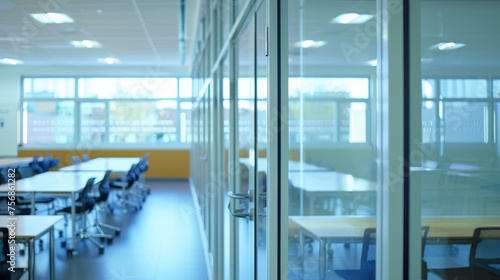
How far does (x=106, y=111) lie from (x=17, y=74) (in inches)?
116

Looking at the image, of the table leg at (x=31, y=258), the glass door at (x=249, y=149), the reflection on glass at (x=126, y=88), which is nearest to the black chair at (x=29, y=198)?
the table leg at (x=31, y=258)

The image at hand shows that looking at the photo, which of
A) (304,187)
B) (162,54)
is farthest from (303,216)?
(162,54)

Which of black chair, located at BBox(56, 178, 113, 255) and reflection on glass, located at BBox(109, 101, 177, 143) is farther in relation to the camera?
reflection on glass, located at BBox(109, 101, 177, 143)

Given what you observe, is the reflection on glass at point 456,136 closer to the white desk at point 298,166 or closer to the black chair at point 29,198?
the white desk at point 298,166

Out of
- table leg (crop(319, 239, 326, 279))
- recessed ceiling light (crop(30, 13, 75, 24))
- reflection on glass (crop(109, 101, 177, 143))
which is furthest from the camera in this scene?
reflection on glass (crop(109, 101, 177, 143))

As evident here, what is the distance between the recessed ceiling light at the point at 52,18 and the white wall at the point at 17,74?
571 cm

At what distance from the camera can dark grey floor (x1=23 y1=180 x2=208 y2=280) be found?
433 cm

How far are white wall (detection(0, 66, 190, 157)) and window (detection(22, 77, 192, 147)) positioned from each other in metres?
0.21

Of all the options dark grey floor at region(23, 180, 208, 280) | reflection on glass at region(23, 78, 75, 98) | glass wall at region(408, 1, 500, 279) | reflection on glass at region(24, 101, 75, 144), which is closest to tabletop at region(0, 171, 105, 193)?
dark grey floor at region(23, 180, 208, 280)

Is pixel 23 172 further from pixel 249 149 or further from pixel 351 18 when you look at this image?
pixel 351 18

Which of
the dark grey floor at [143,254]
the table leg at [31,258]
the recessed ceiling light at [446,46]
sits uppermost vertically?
the recessed ceiling light at [446,46]

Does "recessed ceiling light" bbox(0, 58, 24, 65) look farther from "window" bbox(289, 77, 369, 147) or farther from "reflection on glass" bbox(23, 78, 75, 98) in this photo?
"window" bbox(289, 77, 369, 147)

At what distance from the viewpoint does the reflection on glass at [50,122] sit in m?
13.0

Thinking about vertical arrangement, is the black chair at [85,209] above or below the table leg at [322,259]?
below
